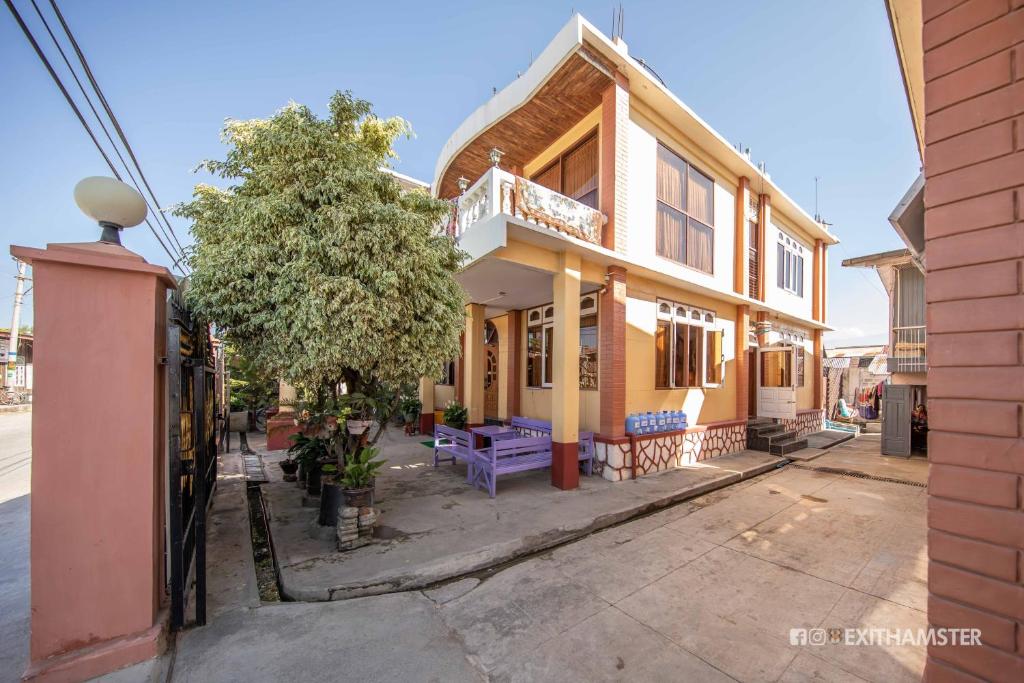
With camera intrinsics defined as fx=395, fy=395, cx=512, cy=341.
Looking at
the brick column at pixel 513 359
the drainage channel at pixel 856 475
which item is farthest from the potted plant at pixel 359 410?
the drainage channel at pixel 856 475

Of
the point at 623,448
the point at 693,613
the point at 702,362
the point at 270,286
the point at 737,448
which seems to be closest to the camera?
the point at 693,613

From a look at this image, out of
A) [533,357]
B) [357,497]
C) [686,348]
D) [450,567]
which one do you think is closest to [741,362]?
[686,348]

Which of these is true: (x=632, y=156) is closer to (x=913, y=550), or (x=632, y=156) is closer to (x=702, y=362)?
(x=702, y=362)

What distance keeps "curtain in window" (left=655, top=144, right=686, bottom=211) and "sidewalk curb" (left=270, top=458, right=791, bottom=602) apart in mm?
6575

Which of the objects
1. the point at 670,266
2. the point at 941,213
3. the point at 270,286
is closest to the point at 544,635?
the point at 941,213

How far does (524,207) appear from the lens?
648 cm

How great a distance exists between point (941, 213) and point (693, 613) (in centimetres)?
348

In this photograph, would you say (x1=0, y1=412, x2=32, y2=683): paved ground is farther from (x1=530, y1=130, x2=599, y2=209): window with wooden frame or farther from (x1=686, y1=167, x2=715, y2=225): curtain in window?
(x1=686, y1=167, x2=715, y2=225): curtain in window

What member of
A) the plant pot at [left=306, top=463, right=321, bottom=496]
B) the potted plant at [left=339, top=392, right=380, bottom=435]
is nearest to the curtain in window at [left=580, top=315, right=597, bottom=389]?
the potted plant at [left=339, top=392, right=380, bottom=435]

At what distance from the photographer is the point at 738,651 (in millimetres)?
3041

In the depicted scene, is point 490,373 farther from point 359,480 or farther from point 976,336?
point 976,336

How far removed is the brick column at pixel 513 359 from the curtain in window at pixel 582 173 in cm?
324

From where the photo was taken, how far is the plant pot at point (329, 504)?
5.12m

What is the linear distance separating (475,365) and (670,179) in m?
6.36
